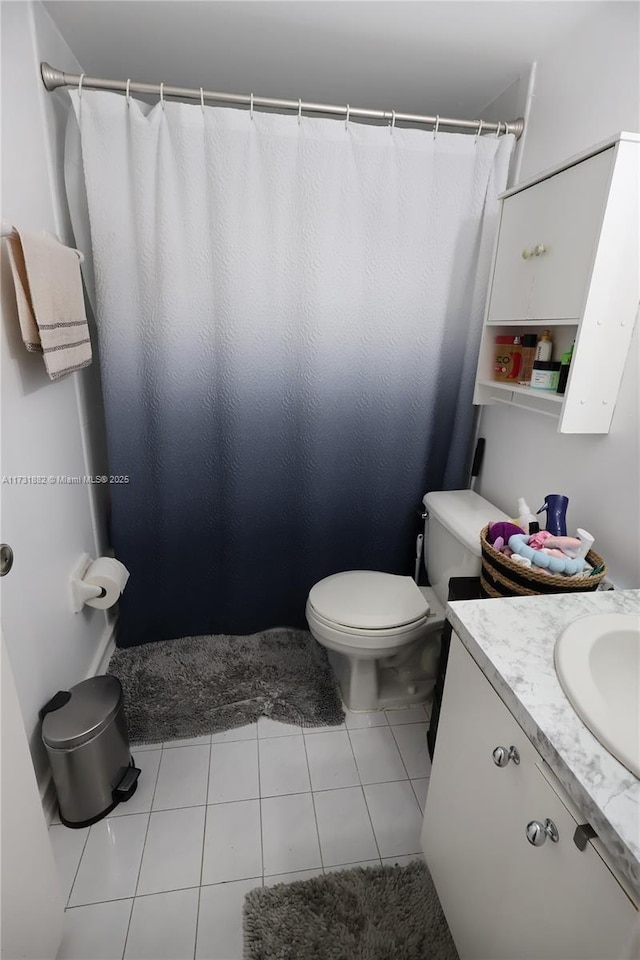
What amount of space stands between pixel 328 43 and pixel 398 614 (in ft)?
5.95

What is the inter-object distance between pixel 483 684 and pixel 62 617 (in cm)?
128

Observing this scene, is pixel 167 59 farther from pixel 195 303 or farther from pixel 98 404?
pixel 98 404

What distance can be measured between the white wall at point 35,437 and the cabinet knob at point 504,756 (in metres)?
1.10

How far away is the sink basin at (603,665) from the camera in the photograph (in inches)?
28.4

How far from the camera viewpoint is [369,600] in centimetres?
164

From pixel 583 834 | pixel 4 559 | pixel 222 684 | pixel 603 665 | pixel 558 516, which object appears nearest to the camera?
pixel 583 834

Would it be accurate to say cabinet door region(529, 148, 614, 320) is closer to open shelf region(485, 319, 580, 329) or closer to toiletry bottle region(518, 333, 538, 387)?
open shelf region(485, 319, 580, 329)

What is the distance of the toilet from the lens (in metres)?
1.55

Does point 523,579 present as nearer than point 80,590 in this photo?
Yes

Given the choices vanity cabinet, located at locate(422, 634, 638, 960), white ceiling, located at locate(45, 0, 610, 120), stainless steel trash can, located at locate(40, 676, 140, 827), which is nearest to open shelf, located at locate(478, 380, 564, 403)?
vanity cabinet, located at locate(422, 634, 638, 960)

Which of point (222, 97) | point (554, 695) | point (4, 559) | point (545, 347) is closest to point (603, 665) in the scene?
point (554, 695)

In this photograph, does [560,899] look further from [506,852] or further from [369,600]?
[369,600]

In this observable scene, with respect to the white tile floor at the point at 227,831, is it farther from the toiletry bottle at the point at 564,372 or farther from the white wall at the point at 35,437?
the toiletry bottle at the point at 564,372

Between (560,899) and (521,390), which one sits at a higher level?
(521,390)
